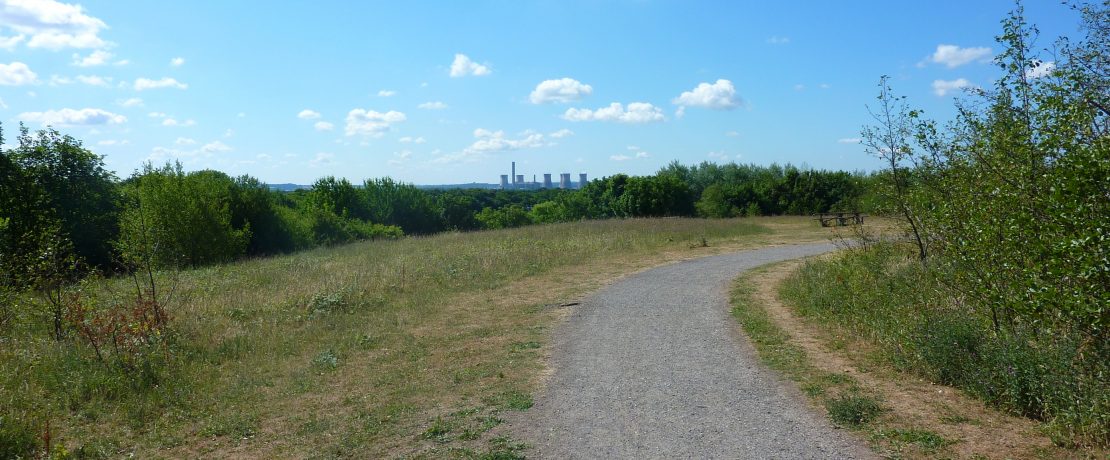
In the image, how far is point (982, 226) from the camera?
5824mm

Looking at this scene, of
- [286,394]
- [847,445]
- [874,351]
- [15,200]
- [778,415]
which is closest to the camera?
[847,445]

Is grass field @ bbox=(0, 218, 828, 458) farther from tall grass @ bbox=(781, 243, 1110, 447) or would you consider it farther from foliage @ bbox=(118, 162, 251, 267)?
foliage @ bbox=(118, 162, 251, 267)

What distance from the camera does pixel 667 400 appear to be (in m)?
6.19

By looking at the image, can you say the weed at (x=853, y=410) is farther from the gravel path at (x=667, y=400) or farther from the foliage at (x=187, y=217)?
the foliage at (x=187, y=217)

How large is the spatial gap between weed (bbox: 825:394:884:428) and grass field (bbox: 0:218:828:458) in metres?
2.79

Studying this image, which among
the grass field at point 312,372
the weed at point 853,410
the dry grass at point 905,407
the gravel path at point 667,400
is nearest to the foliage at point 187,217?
the grass field at point 312,372

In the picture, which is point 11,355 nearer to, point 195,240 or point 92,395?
point 92,395

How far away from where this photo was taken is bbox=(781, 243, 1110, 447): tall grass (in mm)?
4660

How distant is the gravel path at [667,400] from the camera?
501 cm

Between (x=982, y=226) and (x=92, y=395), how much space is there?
30.8ft

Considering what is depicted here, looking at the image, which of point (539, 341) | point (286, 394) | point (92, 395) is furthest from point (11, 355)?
point (539, 341)

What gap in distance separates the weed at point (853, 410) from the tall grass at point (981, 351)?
101 centimetres

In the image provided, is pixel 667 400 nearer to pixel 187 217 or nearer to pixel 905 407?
pixel 905 407

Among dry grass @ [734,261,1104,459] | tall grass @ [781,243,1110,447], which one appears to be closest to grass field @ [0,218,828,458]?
dry grass @ [734,261,1104,459]
